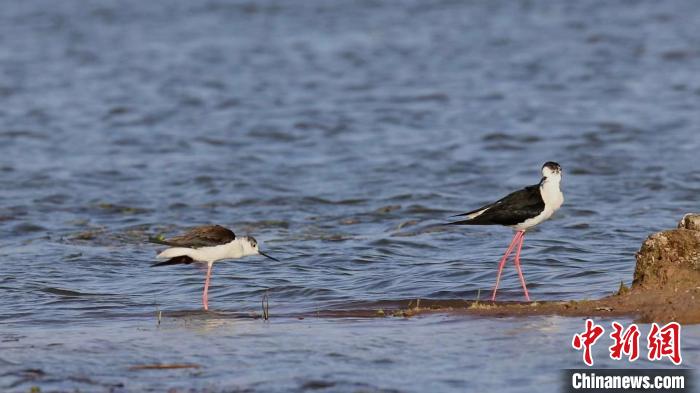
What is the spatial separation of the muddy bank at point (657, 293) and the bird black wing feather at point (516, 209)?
3.52 feet

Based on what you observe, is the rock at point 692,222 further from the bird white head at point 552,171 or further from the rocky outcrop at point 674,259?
the bird white head at point 552,171

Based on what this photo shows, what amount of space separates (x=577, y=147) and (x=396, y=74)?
7.51 metres

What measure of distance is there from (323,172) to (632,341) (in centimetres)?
947

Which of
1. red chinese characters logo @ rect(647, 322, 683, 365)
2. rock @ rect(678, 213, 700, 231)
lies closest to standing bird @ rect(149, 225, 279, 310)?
rock @ rect(678, 213, 700, 231)

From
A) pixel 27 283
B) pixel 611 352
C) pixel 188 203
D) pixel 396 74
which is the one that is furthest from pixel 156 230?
pixel 396 74

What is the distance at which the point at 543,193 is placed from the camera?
938cm

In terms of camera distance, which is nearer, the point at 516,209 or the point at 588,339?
the point at 588,339

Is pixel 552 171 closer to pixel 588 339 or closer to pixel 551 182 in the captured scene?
pixel 551 182

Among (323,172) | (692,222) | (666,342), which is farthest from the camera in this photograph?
(323,172)

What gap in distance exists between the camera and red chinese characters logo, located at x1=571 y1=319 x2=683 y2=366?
6.80 metres

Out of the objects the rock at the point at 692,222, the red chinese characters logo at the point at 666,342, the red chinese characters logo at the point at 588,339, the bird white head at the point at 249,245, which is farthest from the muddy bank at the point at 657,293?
the bird white head at the point at 249,245

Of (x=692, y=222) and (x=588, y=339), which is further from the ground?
(x=692, y=222)

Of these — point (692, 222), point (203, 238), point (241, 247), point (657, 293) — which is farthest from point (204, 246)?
point (692, 222)

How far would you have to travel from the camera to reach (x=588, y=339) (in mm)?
7234
